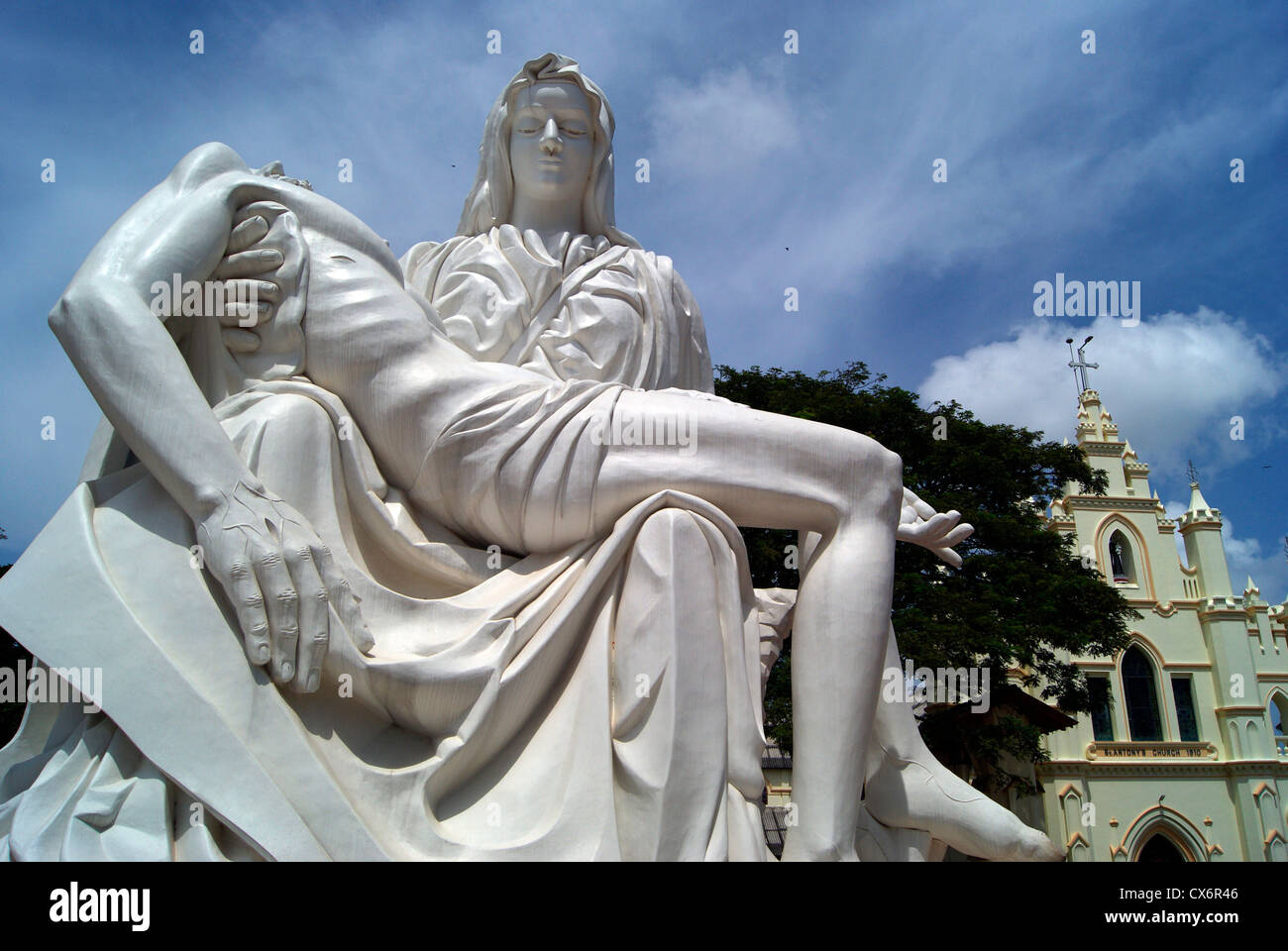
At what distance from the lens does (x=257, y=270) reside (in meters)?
4.11

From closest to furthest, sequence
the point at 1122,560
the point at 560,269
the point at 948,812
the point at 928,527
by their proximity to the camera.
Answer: the point at 948,812
the point at 928,527
the point at 560,269
the point at 1122,560

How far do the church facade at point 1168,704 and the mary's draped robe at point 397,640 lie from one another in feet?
95.0

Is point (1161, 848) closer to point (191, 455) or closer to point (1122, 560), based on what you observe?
point (1122, 560)

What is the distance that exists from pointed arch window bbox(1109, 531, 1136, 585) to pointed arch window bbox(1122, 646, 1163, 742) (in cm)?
308

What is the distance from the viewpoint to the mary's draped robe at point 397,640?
311 centimetres

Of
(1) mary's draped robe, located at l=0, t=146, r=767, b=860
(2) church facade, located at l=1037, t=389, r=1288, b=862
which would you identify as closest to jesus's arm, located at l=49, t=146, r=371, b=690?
(1) mary's draped robe, located at l=0, t=146, r=767, b=860

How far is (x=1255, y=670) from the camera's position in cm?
3612

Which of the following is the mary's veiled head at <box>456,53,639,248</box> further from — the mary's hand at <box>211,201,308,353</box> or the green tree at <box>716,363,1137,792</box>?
the green tree at <box>716,363,1137,792</box>

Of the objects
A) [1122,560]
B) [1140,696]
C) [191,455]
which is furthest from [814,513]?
[1122,560]

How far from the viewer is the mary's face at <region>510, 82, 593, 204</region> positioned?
5.19 meters

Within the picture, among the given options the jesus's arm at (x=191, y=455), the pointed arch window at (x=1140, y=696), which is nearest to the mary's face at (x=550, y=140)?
the jesus's arm at (x=191, y=455)

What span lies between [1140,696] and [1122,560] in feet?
18.5
